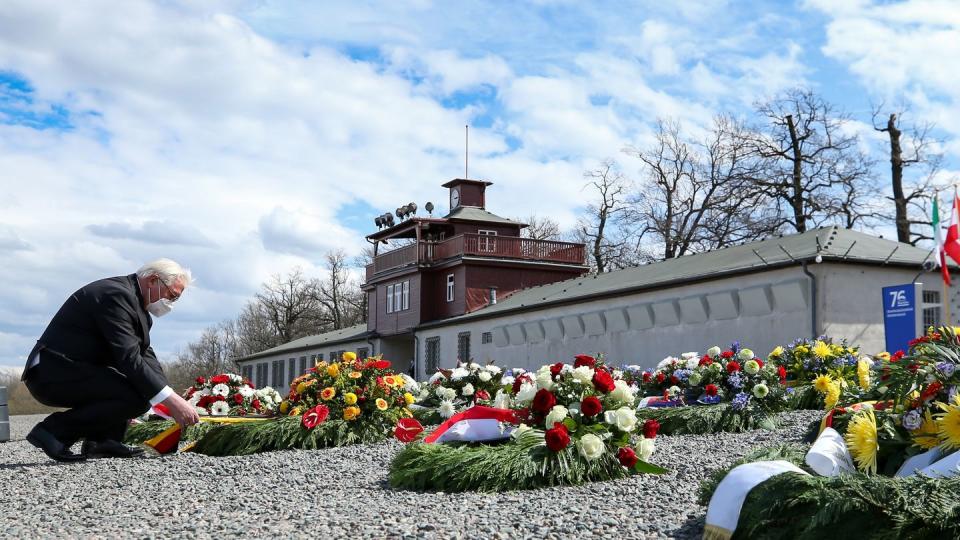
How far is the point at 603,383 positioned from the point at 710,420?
132 inches

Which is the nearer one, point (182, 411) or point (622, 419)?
point (622, 419)

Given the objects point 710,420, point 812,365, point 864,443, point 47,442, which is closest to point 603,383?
point 864,443

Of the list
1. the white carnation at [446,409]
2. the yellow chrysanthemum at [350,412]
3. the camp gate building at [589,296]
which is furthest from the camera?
the camp gate building at [589,296]

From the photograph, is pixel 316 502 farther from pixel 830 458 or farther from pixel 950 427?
pixel 950 427

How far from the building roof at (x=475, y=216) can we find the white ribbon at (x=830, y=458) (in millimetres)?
37738

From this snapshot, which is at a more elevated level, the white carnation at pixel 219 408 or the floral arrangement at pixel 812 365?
the floral arrangement at pixel 812 365

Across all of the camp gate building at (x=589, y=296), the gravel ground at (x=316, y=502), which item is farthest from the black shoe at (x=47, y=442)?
the camp gate building at (x=589, y=296)

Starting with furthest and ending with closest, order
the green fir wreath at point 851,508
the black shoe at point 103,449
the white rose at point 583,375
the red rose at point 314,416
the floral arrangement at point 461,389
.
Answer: the floral arrangement at point 461,389 → the red rose at point 314,416 → the black shoe at point 103,449 → the white rose at point 583,375 → the green fir wreath at point 851,508

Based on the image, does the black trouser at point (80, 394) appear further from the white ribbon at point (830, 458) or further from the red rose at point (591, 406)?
the white ribbon at point (830, 458)

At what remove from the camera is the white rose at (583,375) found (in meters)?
6.67

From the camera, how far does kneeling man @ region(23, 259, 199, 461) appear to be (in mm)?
7574

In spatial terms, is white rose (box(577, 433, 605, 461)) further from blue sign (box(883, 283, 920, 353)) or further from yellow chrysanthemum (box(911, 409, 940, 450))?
blue sign (box(883, 283, 920, 353))

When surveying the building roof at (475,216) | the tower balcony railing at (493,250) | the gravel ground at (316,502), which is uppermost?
the building roof at (475,216)

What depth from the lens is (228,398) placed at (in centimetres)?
1323
